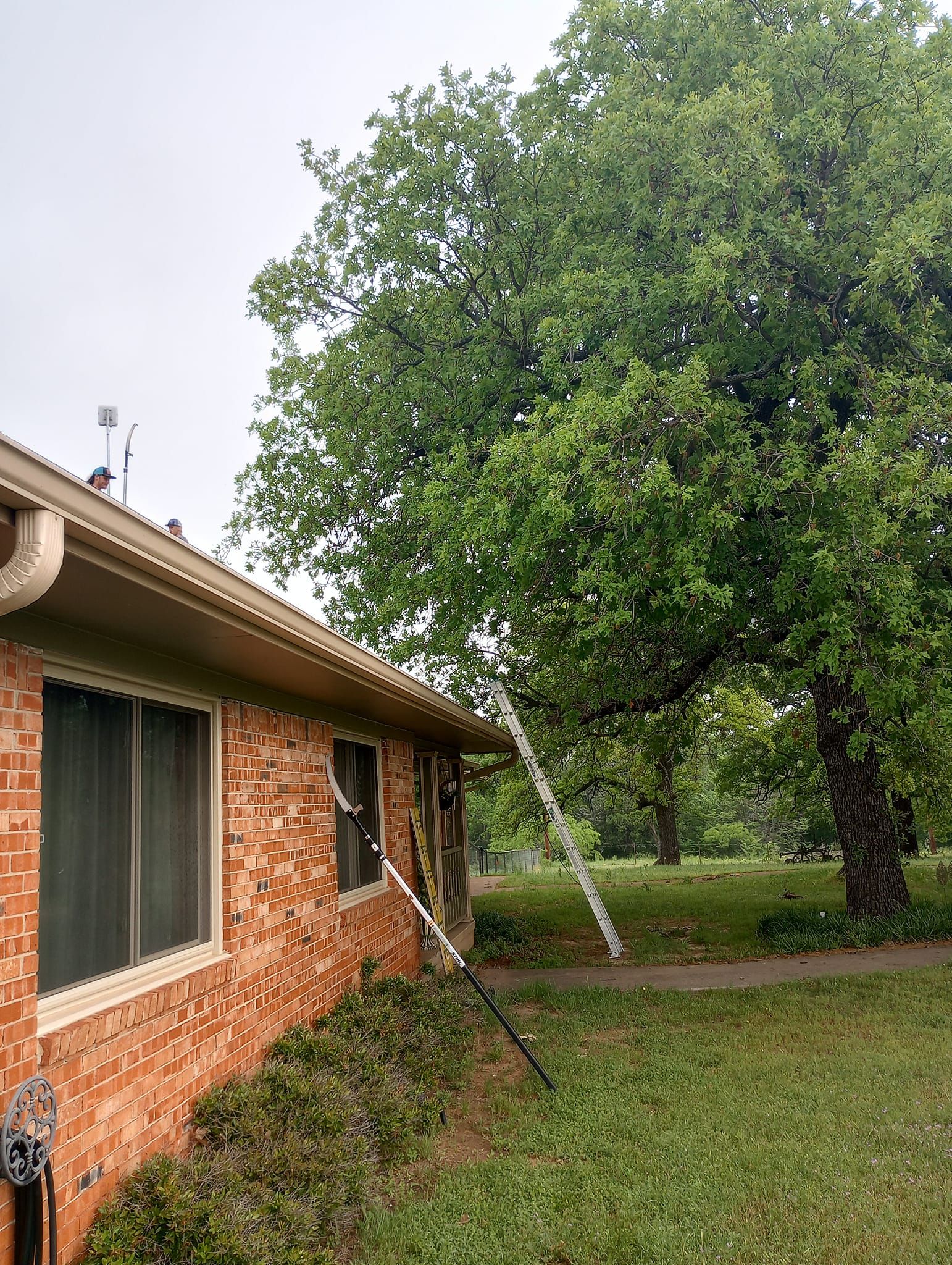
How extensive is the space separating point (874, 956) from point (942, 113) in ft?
27.8

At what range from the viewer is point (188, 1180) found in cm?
340

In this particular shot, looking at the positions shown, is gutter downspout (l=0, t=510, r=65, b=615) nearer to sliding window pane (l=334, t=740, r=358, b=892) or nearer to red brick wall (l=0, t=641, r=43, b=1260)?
red brick wall (l=0, t=641, r=43, b=1260)

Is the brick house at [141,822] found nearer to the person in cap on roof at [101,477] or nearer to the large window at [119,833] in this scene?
the large window at [119,833]

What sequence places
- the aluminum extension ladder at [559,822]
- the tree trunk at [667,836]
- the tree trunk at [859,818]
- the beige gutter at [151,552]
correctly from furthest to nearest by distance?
1. the tree trunk at [667,836]
2. the tree trunk at [859,818]
3. the aluminum extension ladder at [559,822]
4. the beige gutter at [151,552]

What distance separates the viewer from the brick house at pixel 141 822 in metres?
2.83

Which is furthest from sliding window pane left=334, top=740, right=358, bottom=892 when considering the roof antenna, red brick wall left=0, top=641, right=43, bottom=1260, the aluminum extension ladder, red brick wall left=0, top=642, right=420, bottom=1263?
red brick wall left=0, top=641, right=43, bottom=1260

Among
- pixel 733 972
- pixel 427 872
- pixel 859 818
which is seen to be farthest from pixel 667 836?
pixel 427 872

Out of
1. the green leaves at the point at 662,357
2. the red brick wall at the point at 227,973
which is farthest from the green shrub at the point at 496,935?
the red brick wall at the point at 227,973

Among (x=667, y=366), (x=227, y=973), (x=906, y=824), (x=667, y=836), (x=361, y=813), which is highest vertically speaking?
(x=667, y=366)

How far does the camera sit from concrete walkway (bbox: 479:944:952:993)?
28.6 feet

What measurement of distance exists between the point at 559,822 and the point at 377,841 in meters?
2.63

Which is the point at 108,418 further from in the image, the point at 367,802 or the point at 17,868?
the point at 367,802

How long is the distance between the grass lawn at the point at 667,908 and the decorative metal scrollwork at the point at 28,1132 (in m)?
8.21

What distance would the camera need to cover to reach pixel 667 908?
14.8m
